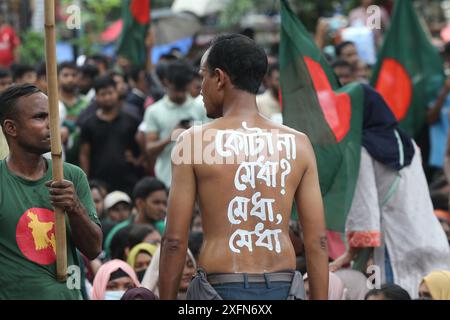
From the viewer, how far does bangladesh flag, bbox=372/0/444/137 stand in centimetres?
1126

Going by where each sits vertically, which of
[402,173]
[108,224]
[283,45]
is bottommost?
[108,224]

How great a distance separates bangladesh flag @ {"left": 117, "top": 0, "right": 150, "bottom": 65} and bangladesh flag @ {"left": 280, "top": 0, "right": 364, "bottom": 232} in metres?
4.92

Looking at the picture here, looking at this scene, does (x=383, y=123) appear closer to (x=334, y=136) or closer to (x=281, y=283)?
(x=334, y=136)

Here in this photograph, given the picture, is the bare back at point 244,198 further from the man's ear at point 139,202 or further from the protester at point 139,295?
the man's ear at point 139,202

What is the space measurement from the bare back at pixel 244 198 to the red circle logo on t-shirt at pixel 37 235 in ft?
2.64

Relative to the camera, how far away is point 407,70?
11.5 meters

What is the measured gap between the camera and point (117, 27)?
69.6 feet

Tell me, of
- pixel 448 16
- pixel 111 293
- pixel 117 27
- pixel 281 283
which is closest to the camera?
pixel 281 283

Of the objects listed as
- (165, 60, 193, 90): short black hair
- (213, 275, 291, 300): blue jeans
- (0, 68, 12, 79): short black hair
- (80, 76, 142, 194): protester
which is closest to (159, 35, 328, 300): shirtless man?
(213, 275, 291, 300): blue jeans

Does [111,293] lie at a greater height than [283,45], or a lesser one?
lesser

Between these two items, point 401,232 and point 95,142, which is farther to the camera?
point 95,142

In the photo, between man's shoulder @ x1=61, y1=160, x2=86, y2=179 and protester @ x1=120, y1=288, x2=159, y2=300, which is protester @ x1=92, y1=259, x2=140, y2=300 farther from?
man's shoulder @ x1=61, y1=160, x2=86, y2=179

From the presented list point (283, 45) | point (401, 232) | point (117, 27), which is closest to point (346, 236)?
point (401, 232)
